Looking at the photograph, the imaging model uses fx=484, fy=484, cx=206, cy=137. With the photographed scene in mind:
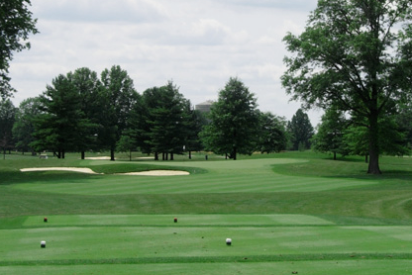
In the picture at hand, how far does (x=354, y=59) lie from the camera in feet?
136

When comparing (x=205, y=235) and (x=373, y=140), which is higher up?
(x=373, y=140)

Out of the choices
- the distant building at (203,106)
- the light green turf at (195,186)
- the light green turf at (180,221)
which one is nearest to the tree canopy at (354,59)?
the light green turf at (195,186)

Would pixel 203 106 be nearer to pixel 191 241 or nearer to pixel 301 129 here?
pixel 301 129

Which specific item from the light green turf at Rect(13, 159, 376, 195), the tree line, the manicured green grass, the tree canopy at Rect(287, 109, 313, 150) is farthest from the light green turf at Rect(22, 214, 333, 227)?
the tree canopy at Rect(287, 109, 313, 150)

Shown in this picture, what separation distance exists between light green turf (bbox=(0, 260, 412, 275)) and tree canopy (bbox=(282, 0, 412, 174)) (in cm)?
3406

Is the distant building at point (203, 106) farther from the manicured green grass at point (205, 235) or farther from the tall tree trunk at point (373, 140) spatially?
the manicured green grass at point (205, 235)

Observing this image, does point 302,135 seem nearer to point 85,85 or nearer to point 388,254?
point 85,85

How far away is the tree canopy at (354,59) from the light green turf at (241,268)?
3406 centimetres

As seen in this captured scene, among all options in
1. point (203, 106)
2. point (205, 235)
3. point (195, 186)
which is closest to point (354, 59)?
point (195, 186)

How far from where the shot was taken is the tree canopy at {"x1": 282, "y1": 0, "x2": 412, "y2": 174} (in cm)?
4028

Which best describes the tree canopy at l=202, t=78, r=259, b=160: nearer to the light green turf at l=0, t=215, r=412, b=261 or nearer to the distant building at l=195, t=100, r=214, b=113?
the light green turf at l=0, t=215, r=412, b=261

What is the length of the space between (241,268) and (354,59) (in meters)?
36.5

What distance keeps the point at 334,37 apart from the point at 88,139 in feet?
152

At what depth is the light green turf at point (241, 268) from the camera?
7.80 meters
